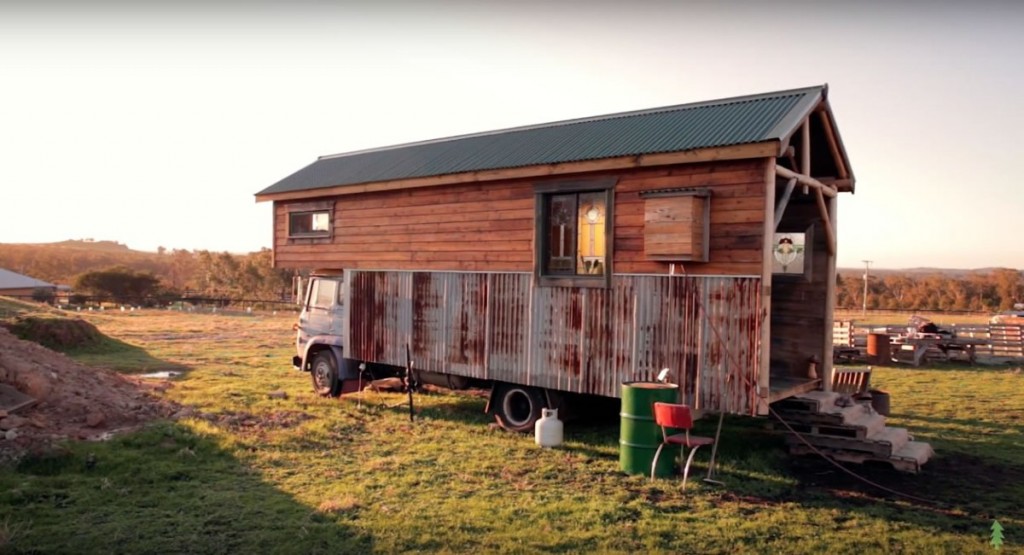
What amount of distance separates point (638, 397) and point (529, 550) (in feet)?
9.79

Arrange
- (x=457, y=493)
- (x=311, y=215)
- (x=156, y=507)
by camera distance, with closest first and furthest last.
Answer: (x=156, y=507) < (x=457, y=493) < (x=311, y=215)

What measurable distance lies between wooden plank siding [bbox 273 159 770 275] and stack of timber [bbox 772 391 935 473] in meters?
2.33

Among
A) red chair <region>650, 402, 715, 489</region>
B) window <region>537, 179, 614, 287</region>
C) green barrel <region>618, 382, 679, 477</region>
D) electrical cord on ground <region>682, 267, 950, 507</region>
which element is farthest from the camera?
window <region>537, 179, 614, 287</region>

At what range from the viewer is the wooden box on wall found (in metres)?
8.83

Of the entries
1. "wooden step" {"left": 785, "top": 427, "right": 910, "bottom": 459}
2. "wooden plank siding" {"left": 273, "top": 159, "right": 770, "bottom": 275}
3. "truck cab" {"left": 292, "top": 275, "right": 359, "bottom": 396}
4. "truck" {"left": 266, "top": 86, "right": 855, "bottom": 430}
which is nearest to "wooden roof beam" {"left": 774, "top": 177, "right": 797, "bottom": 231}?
"truck" {"left": 266, "top": 86, "right": 855, "bottom": 430}

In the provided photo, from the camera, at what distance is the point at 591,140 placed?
1084 cm

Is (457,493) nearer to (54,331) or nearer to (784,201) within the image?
(784,201)

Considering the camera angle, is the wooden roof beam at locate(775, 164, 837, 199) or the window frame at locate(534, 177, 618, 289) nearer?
the wooden roof beam at locate(775, 164, 837, 199)

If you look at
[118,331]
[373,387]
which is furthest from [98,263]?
[373,387]

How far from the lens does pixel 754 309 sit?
27.7 ft

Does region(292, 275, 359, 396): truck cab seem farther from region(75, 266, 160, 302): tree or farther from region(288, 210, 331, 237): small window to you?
region(75, 266, 160, 302): tree

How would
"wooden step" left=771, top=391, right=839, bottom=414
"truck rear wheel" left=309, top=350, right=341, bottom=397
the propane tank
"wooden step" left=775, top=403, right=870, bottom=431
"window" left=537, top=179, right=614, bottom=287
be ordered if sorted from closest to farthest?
"wooden step" left=775, top=403, right=870, bottom=431
"wooden step" left=771, top=391, right=839, bottom=414
the propane tank
"window" left=537, top=179, right=614, bottom=287
"truck rear wheel" left=309, top=350, right=341, bottom=397

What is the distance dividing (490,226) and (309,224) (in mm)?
5179

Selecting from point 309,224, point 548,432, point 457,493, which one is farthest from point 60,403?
point 548,432
